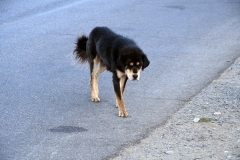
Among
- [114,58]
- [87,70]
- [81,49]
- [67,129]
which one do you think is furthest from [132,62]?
[87,70]

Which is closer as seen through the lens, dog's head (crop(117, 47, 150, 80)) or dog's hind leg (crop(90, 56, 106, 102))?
dog's head (crop(117, 47, 150, 80))

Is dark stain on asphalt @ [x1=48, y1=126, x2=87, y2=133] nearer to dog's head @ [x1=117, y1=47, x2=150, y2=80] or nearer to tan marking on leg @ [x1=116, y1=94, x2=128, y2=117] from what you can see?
tan marking on leg @ [x1=116, y1=94, x2=128, y2=117]

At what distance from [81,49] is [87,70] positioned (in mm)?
1064

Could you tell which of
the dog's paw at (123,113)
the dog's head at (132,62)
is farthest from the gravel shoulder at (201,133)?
the dog's head at (132,62)

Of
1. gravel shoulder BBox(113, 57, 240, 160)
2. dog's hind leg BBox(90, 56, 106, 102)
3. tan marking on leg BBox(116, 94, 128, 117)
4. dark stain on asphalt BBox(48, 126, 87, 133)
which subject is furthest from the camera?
dog's hind leg BBox(90, 56, 106, 102)

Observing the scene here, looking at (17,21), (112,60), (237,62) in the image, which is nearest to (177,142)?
(112,60)

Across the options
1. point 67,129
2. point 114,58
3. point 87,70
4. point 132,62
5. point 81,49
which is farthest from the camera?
point 87,70

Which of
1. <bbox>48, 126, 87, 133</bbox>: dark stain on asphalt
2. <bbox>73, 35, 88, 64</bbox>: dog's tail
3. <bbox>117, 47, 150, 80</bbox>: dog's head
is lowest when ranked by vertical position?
<bbox>48, 126, 87, 133</bbox>: dark stain on asphalt

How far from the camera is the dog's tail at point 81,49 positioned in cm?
967

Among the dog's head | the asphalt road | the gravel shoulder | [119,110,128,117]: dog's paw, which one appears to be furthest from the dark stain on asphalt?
the dog's head

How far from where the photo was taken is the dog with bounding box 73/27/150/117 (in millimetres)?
Result: 8219

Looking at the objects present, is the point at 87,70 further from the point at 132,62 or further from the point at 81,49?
the point at 132,62

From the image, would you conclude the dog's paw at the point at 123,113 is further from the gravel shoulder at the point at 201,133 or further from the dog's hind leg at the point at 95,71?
the dog's hind leg at the point at 95,71

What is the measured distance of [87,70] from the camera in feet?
35.3
